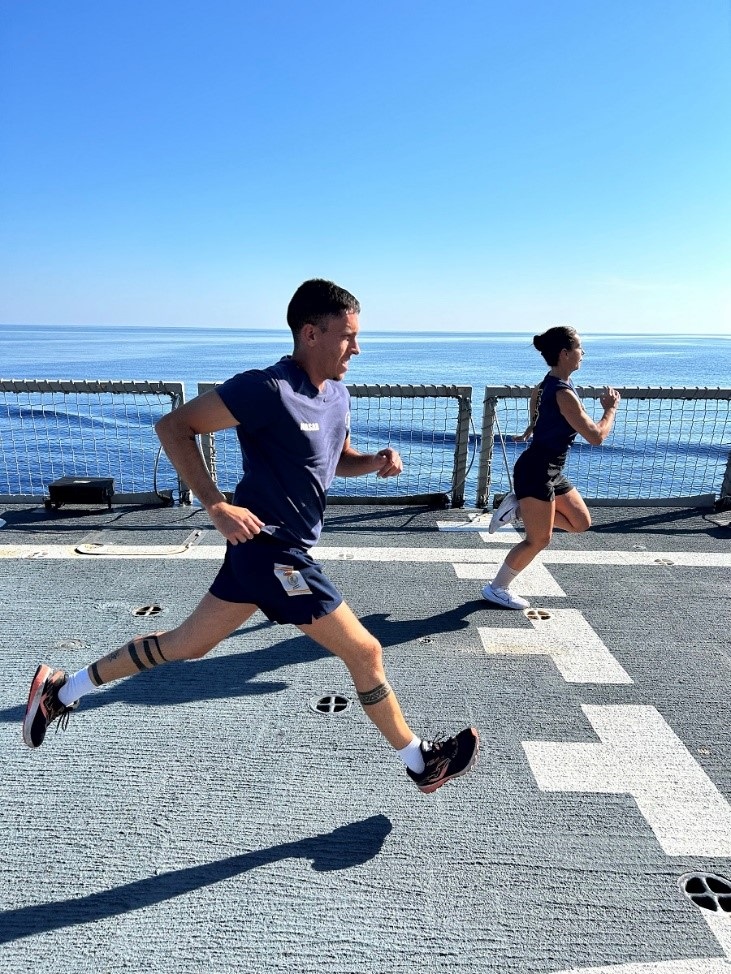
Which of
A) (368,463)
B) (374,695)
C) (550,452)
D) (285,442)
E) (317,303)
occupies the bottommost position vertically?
(374,695)

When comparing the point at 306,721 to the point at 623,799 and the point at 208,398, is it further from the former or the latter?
the point at 208,398

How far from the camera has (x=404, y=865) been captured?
2.07 m

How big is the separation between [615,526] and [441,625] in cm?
277

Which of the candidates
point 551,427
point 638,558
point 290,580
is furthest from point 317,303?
point 638,558

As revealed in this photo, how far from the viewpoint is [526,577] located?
15.1ft

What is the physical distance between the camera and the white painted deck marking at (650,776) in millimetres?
2246

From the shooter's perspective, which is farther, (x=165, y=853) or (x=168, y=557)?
(x=168, y=557)

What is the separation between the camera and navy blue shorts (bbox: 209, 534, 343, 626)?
2154mm

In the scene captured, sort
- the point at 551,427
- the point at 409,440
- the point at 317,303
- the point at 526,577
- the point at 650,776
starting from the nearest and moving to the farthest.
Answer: the point at 317,303
the point at 650,776
the point at 551,427
the point at 526,577
the point at 409,440

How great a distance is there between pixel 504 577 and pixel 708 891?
2.22m

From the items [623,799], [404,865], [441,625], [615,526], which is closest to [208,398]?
[404,865]

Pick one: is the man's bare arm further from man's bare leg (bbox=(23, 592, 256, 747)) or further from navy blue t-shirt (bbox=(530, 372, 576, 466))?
navy blue t-shirt (bbox=(530, 372, 576, 466))

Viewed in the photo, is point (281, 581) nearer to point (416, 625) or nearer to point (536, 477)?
point (416, 625)

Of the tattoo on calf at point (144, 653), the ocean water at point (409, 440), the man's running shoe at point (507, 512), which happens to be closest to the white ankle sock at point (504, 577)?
the man's running shoe at point (507, 512)
